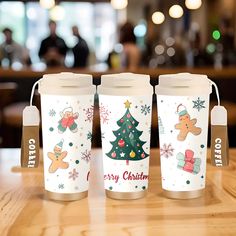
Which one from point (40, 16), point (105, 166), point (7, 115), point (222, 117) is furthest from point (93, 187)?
point (40, 16)

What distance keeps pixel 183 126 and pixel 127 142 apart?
0.11 m

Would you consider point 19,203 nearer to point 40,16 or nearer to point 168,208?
point 168,208

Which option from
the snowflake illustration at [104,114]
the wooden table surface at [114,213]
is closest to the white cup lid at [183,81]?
the snowflake illustration at [104,114]

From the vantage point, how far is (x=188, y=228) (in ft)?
2.79

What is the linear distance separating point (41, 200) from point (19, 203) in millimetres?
42

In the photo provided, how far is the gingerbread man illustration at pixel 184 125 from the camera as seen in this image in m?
0.98

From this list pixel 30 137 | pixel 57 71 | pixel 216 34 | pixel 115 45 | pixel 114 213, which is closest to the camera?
pixel 114 213

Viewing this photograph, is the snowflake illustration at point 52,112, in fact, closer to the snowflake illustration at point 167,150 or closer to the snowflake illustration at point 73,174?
the snowflake illustration at point 73,174

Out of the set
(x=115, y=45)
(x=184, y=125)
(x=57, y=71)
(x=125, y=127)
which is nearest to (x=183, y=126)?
(x=184, y=125)

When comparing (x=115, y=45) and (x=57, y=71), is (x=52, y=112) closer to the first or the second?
(x=57, y=71)

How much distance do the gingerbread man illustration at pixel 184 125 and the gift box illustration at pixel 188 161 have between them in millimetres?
30

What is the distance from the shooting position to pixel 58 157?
0.98 metres

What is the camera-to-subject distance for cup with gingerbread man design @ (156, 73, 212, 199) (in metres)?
0.98

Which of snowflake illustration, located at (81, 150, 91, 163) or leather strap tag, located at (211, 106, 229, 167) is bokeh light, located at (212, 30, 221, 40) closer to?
leather strap tag, located at (211, 106, 229, 167)
